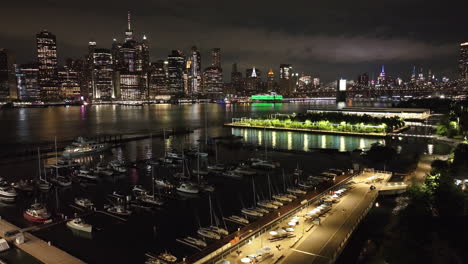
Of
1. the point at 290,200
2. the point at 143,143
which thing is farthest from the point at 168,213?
the point at 143,143

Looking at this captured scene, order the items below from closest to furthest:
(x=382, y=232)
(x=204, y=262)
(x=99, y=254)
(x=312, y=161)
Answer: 1. (x=204, y=262)
2. (x=99, y=254)
3. (x=382, y=232)
4. (x=312, y=161)

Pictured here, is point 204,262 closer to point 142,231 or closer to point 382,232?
point 142,231

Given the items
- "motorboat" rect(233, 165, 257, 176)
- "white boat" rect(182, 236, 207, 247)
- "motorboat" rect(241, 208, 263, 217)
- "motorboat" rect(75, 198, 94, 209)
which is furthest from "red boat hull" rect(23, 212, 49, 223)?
"motorboat" rect(233, 165, 257, 176)

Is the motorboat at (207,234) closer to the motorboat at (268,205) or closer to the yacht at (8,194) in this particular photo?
the motorboat at (268,205)

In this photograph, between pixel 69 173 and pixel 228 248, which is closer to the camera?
pixel 228 248

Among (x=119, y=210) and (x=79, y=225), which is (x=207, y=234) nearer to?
(x=119, y=210)
